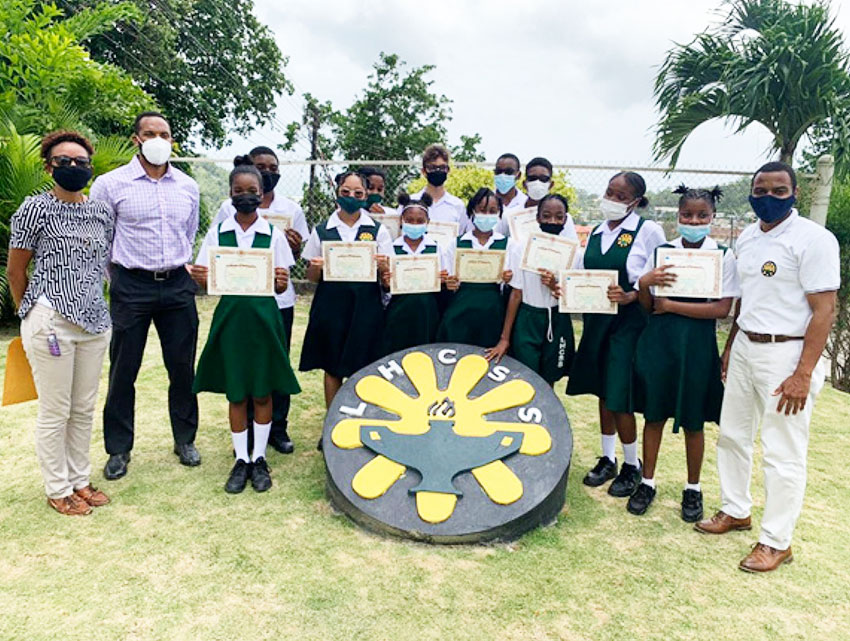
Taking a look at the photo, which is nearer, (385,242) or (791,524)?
(791,524)

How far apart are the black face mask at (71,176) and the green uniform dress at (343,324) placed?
1472 mm

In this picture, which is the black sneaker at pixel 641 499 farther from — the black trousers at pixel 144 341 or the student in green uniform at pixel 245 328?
the black trousers at pixel 144 341

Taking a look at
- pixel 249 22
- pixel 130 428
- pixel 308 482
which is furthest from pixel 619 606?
pixel 249 22

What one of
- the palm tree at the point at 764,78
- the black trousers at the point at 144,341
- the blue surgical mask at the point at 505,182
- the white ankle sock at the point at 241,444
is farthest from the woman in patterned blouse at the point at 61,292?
the palm tree at the point at 764,78

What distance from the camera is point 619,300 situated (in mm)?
3887

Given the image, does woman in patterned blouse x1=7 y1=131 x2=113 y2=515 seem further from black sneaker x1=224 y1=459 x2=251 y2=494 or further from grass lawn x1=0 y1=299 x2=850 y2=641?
black sneaker x1=224 y1=459 x2=251 y2=494

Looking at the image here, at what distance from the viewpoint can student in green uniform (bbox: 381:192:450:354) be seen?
4.46m

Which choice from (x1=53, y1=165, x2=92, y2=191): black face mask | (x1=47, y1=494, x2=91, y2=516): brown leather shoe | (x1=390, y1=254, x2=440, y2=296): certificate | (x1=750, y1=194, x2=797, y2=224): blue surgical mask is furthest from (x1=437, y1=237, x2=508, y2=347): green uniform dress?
(x1=47, y1=494, x2=91, y2=516): brown leather shoe

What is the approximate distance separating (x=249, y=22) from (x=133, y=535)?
20994 millimetres

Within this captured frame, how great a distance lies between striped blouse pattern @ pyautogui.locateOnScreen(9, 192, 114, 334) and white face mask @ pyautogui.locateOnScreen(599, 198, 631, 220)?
112 inches

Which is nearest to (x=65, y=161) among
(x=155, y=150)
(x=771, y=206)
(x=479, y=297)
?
(x=155, y=150)

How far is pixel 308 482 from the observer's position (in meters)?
4.25

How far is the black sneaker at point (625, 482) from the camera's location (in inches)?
166

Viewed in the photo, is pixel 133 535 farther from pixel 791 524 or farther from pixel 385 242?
pixel 791 524
